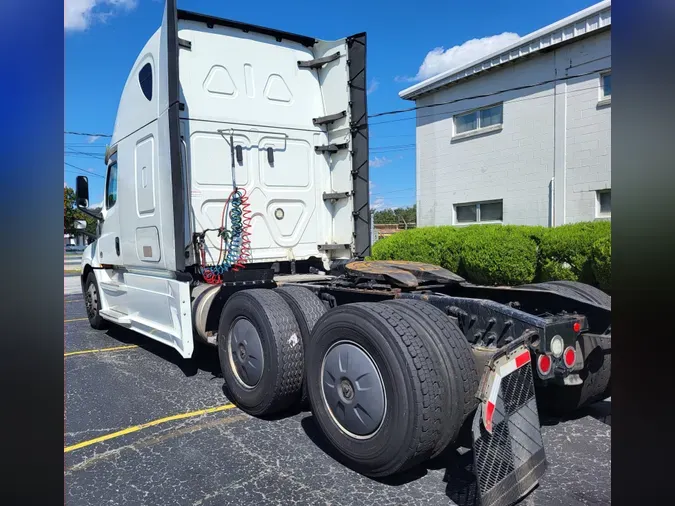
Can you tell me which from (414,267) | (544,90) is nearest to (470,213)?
(544,90)

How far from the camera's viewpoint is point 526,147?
12.7m

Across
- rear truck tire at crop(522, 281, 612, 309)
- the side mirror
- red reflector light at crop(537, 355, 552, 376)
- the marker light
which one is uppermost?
the side mirror

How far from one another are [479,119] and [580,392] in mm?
11292

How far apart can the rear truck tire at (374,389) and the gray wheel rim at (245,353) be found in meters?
0.80

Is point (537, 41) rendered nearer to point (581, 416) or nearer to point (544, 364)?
point (581, 416)

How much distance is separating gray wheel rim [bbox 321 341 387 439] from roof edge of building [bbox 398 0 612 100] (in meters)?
10.3

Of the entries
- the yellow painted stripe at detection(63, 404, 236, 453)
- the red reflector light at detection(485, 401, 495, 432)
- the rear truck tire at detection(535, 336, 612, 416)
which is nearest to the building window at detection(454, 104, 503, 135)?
the rear truck tire at detection(535, 336, 612, 416)

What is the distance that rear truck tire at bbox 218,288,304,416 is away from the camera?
4.18 m

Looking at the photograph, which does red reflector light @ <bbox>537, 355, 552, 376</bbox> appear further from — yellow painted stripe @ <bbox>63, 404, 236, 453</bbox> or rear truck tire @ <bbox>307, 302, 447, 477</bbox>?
yellow painted stripe @ <bbox>63, 404, 236, 453</bbox>

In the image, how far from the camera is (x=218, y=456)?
3.70 m

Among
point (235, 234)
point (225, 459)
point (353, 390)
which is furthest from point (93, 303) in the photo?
point (353, 390)

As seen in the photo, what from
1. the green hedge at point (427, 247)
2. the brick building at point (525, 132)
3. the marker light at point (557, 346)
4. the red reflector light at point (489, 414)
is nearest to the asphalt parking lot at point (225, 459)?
the red reflector light at point (489, 414)

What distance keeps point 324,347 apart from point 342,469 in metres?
0.83
